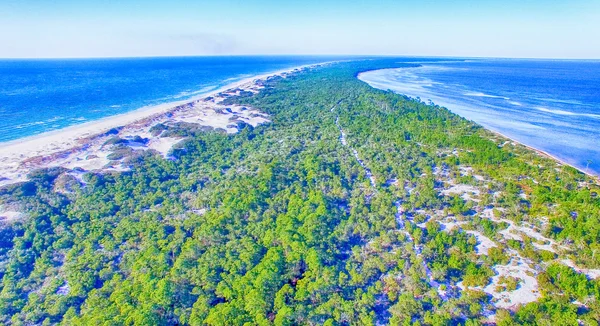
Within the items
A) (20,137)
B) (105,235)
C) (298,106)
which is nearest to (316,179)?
(105,235)

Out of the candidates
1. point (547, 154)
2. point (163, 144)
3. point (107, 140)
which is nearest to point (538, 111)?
point (547, 154)

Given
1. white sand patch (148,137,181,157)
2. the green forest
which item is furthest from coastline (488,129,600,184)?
white sand patch (148,137,181,157)

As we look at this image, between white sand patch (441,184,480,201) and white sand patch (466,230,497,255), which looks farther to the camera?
white sand patch (441,184,480,201)

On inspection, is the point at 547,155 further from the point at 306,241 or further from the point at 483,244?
the point at 306,241

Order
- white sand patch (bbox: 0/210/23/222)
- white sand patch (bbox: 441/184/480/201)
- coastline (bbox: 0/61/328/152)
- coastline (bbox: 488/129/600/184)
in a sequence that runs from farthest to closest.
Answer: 1. coastline (bbox: 0/61/328/152)
2. coastline (bbox: 488/129/600/184)
3. white sand patch (bbox: 441/184/480/201)
4. white sand patch (bbox: 0/210/23/222)

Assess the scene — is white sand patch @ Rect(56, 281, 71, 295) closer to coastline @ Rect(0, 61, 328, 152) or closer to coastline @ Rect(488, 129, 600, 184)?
coastline @ Rect(0, 61, 328, 152)

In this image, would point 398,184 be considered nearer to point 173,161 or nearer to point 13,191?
point 173,161
